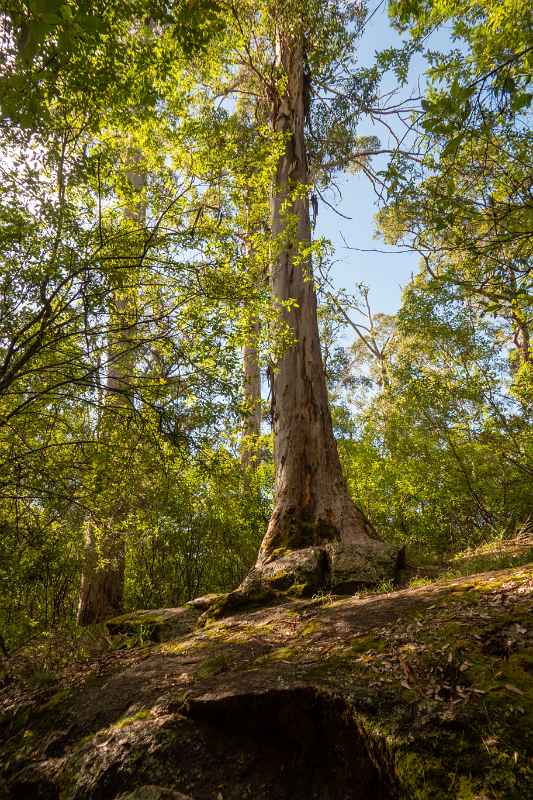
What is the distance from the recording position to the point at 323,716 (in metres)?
2.12

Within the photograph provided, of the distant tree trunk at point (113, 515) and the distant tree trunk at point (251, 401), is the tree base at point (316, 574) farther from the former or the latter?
the distant tree trunk at point (251, 401)

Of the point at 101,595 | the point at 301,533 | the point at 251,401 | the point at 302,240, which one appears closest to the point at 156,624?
the point at 301,533

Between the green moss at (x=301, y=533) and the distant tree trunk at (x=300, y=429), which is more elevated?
Result: the distant tree trunk at (x=300, y=429)

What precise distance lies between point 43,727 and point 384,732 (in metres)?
2.37

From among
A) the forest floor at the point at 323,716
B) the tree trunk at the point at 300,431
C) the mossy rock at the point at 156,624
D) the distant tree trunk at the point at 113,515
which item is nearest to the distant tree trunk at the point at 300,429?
the tree trunk at the point at 300,431

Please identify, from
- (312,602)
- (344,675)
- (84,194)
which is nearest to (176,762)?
(344,675)

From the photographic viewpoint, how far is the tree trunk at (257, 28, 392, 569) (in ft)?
18.4

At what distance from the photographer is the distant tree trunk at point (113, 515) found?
13.8 ft

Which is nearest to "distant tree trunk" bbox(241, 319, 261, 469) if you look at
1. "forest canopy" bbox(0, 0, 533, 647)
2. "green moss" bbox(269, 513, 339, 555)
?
"forest canopy" bbox(0, 0, 533, 647)

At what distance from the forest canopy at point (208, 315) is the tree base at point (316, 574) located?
19 cm

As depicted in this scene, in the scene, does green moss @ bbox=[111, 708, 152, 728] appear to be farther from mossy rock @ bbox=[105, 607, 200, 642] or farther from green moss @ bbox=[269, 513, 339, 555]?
green moss @ bbox=[269, 513, 339, 555]

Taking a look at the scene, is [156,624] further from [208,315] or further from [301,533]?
[208,315]

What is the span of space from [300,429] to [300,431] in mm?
29

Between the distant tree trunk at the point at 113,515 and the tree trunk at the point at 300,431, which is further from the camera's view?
the tree trunk at the point at 300,431
